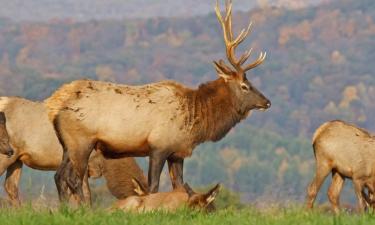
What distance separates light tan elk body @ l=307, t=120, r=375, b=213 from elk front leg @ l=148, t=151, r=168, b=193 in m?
3.29

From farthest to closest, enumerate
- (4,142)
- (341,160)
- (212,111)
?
1. (341,160)
2. (212,111)
3. (4,142)

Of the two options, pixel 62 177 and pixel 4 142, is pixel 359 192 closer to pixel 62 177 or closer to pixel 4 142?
pixel 62 177

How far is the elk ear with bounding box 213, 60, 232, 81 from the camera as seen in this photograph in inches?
611

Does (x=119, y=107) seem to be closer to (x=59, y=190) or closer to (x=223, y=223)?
(x=59, y=190)

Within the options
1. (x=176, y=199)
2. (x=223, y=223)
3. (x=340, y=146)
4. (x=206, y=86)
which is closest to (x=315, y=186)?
(x=340, y=146)

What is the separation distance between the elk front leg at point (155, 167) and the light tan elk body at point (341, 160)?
3291 mm

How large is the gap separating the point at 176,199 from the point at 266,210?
0.95 metres

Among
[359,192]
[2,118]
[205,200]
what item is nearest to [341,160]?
[359,192]

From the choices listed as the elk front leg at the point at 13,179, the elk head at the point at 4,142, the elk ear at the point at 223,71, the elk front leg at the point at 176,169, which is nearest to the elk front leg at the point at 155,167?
the elk front leg at the point at 176,169

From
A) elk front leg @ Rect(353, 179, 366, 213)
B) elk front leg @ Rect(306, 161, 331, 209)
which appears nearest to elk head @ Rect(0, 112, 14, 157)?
elk front leg @ Rect(306, 161, 331, 209)

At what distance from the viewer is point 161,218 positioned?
1063cm

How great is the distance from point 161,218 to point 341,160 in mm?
6912

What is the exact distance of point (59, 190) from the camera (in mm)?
14250

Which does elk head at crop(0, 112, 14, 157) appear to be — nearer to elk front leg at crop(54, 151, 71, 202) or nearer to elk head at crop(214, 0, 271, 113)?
elk front leg at crop(54, 151, 71, 202)
